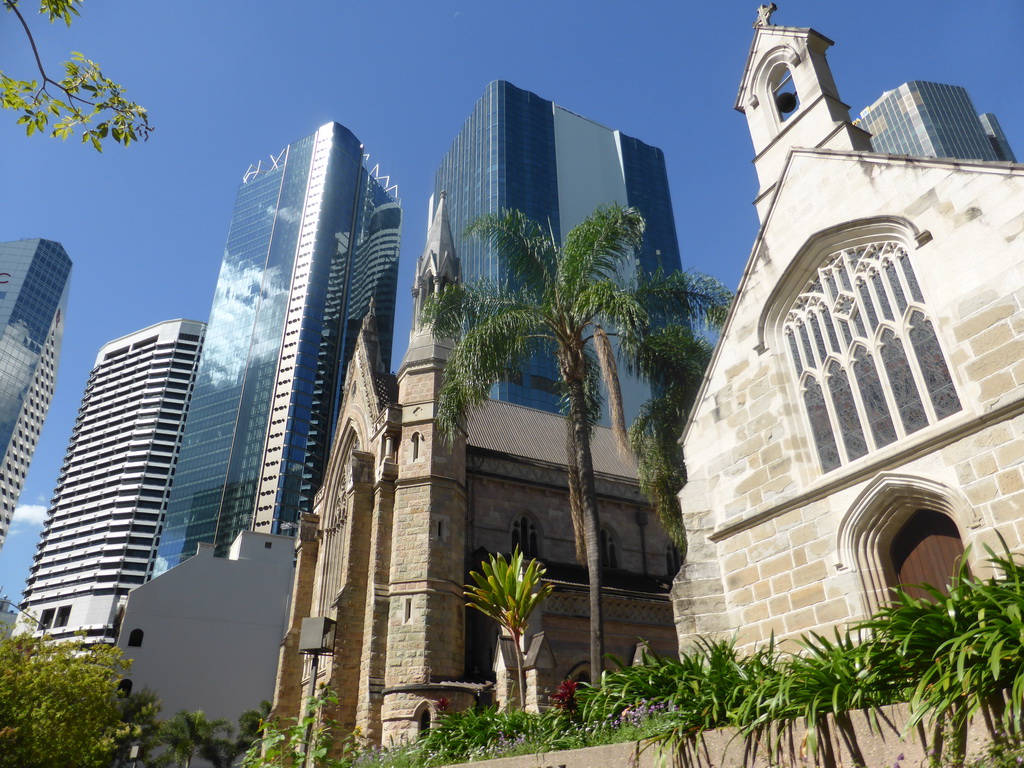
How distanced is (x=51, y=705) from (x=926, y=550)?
24.3 m

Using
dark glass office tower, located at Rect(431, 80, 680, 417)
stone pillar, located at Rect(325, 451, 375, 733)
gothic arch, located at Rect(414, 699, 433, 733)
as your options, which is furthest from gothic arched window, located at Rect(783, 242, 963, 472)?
dark glass office tower, located at Rect(431, 80, 680, 417)

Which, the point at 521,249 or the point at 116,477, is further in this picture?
the point at 116,477

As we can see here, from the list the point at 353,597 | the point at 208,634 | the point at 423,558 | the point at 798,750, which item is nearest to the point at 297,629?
the point at 353,597

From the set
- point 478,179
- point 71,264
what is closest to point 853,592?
point 478,179

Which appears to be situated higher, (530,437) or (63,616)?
(63,616)

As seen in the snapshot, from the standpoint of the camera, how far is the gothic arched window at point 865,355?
34.1ft

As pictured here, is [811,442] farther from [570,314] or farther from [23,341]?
[23,341]

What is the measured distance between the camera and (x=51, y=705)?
22.2m

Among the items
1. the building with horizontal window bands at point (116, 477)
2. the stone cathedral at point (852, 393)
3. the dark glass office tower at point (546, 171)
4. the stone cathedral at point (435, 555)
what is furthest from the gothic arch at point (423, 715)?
the building with horizontal window bands at point (116, 477)

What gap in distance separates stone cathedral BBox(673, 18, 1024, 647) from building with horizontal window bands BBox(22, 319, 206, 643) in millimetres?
123206

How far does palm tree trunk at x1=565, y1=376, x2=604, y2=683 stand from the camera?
49.2 ft

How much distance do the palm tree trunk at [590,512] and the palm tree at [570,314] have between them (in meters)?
0.03

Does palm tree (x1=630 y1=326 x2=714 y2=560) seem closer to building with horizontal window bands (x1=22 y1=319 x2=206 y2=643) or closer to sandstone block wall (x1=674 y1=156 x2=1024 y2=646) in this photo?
sandstone block wall (x1=674 y1=156 x2=1024 y2=646)

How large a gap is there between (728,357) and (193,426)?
4896 inches
